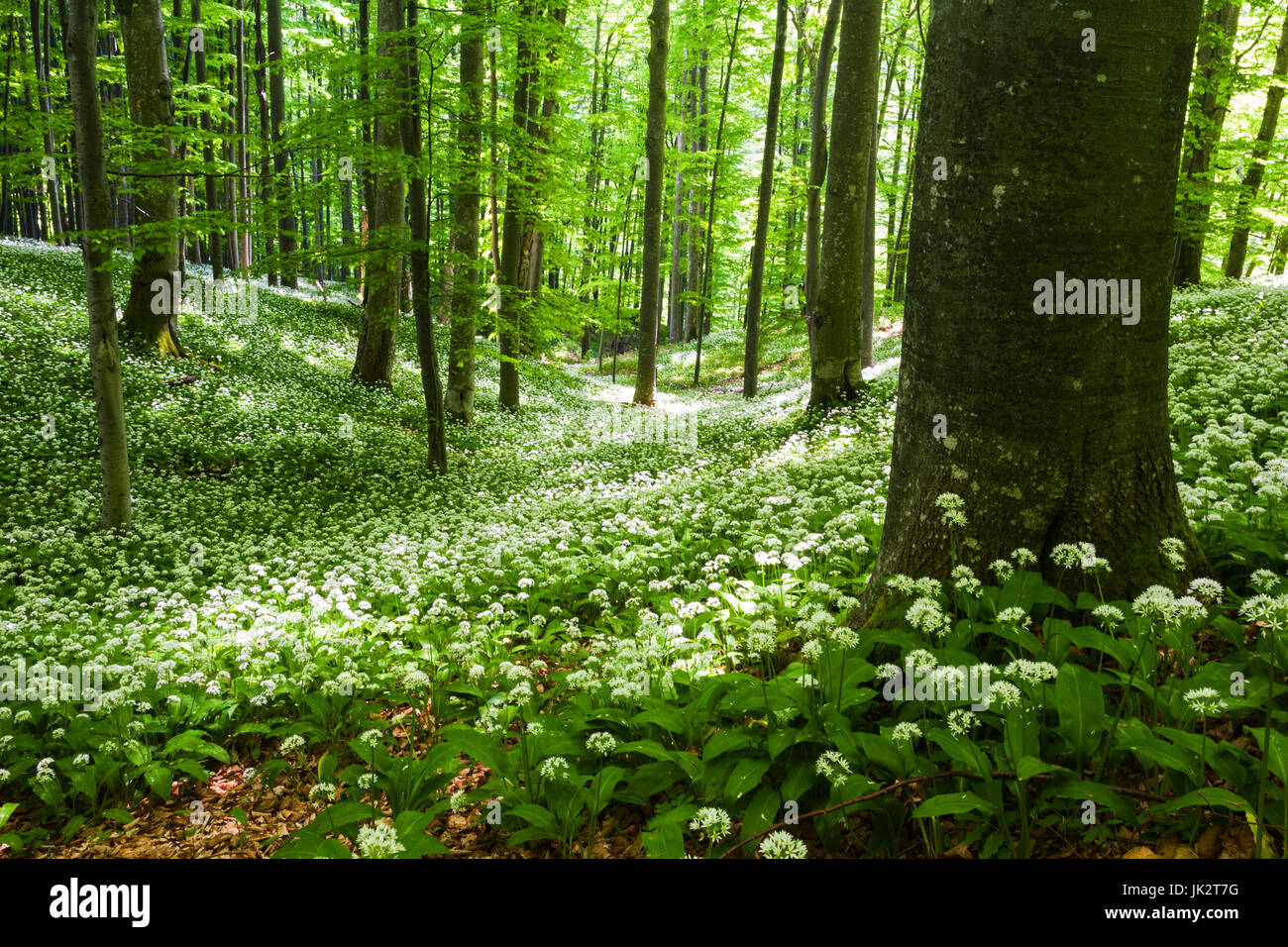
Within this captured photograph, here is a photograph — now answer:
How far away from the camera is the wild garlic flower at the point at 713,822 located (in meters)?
2.46

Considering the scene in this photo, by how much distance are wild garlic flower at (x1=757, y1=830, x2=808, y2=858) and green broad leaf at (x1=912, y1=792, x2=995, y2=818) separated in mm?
423

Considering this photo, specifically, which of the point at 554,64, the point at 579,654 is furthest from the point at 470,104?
the point at 579,654

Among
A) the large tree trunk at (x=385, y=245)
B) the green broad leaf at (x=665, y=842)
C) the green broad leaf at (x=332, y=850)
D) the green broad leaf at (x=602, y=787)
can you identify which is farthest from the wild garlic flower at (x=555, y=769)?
the large tree trunk at (x=385, y=245)

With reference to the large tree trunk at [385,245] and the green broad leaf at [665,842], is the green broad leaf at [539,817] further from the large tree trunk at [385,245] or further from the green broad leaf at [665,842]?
the large tree trunk at [385,245]

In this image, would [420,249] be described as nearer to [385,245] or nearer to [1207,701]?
[385,245]

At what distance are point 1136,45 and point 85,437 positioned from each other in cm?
1320

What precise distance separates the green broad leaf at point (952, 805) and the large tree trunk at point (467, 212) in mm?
9070

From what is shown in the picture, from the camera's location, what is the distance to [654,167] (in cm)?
1563

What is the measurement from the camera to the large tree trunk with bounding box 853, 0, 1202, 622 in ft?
10.3

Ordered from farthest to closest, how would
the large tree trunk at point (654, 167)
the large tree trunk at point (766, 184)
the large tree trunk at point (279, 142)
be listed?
the large tree trunk at point (766, 184)
the large tree trunk at point (654, 167)
the large tree trunk at point (279, 142)

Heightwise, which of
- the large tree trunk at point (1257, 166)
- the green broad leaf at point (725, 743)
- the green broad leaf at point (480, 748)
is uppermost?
the large tree trunk at point (1257, 166)

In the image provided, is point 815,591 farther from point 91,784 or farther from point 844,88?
point 844,88

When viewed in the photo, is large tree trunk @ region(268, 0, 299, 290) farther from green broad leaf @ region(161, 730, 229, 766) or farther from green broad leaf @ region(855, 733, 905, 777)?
green broad leaf @ region(855, 733, 905, 777)
